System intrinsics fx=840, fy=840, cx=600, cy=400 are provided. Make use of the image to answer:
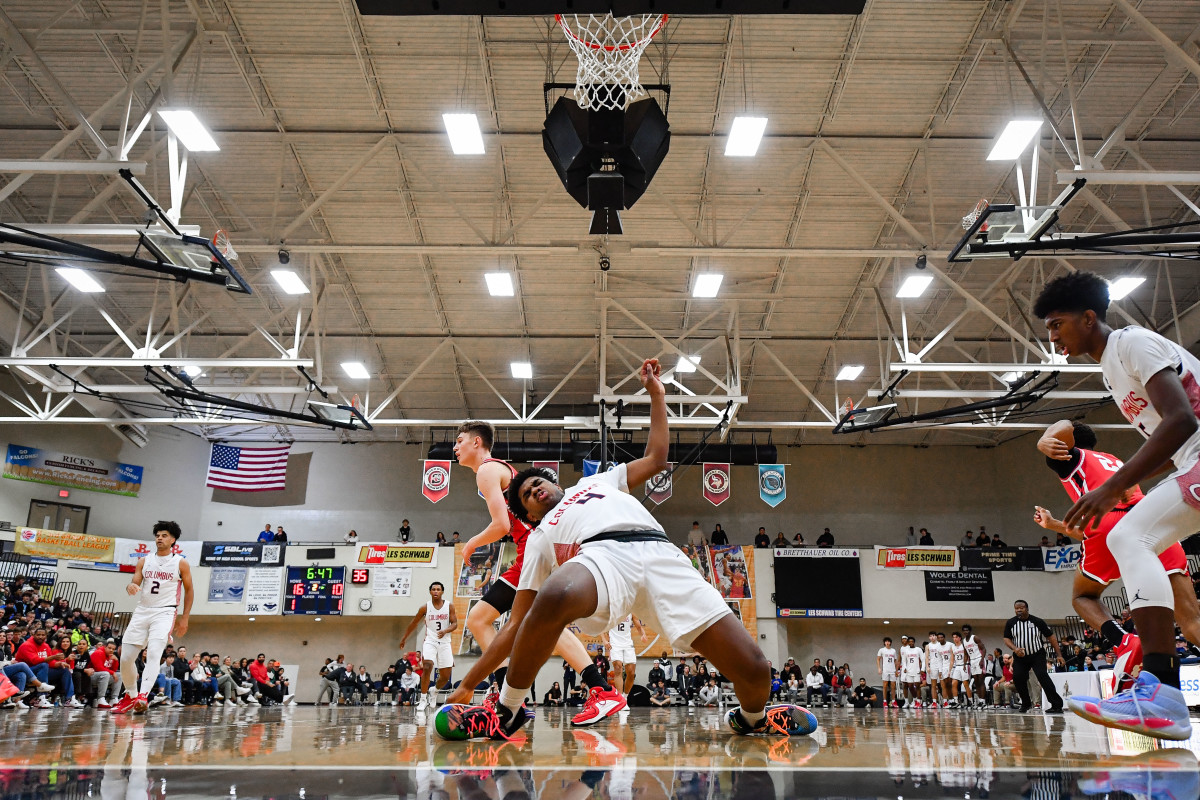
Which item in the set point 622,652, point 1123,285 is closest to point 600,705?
point 622,652

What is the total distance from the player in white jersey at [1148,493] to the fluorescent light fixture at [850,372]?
17735 millimetres

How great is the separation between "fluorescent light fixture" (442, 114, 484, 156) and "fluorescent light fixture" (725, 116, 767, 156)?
136 inches

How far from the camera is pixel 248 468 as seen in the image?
78.4ft

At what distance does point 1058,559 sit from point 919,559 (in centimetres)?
368

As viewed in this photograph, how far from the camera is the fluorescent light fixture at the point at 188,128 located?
33.7 ft

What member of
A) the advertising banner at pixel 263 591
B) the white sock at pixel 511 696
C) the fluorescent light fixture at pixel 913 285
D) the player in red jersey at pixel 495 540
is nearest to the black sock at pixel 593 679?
the player in red jersey at pixel 495 540

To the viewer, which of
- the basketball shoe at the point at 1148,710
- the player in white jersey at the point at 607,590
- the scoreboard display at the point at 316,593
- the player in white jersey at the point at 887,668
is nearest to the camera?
the basketball shoe at the point at 1148,710

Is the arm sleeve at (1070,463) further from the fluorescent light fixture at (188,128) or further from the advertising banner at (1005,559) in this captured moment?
the advertising banner at (1005,559)

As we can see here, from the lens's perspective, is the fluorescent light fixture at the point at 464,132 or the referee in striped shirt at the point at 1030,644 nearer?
the referee in striped shirt at the point at 1030,644

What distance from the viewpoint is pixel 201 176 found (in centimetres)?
1449

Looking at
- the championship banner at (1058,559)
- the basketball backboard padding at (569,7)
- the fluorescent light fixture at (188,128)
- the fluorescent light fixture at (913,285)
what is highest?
the fluorescent light fixture at (188,128)

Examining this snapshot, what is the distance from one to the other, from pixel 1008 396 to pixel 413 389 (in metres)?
15.4

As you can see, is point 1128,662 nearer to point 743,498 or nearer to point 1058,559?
point 1058,559

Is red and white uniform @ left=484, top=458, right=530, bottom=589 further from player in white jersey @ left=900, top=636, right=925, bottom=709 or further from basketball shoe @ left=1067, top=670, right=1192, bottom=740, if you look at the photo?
player in white jersey @ left=900, top=636, right=925, bottom=709
